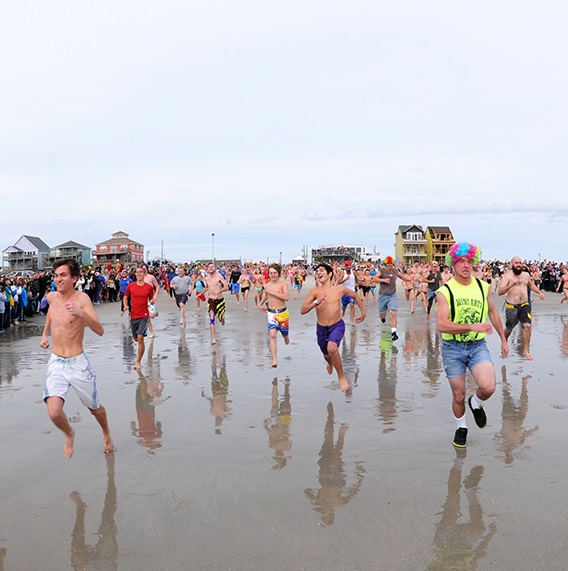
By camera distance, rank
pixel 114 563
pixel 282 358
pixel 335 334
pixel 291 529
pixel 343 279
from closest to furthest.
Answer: pixel 114 563 < pixel 291 529 < pixel 335 334 < pixel 282 358 < pixel 343 279

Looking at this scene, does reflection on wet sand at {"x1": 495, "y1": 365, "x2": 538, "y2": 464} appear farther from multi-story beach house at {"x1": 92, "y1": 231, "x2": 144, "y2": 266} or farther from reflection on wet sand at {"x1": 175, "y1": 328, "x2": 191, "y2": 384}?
multi-story beach house at {"x1": 92, "y1": 231, "x2": 144, "y2": 266}

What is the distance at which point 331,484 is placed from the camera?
169 inches

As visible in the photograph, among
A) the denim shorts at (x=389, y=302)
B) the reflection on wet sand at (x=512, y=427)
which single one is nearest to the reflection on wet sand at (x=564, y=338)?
the denim shorts at (x=389, y=302)

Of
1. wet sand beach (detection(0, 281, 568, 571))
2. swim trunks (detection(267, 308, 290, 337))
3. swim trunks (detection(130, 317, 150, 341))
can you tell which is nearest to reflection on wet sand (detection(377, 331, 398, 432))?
wet sand beach (detection(0, 281, 568, 571))

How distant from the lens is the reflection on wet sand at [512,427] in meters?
4.98

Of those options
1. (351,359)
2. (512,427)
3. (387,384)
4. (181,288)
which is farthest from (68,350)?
(181,288)

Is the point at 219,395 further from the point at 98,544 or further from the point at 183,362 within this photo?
the point at 98,544

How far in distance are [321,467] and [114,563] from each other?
190 centimetres

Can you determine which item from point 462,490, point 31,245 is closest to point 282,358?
point 462,490

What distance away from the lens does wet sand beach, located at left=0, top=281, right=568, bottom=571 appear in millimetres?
3359

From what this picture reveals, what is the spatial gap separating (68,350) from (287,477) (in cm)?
216

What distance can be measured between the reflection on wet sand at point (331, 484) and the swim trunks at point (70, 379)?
207cm

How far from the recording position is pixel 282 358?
1012cm

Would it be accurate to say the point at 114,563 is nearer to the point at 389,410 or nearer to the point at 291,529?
the point at 291,529
